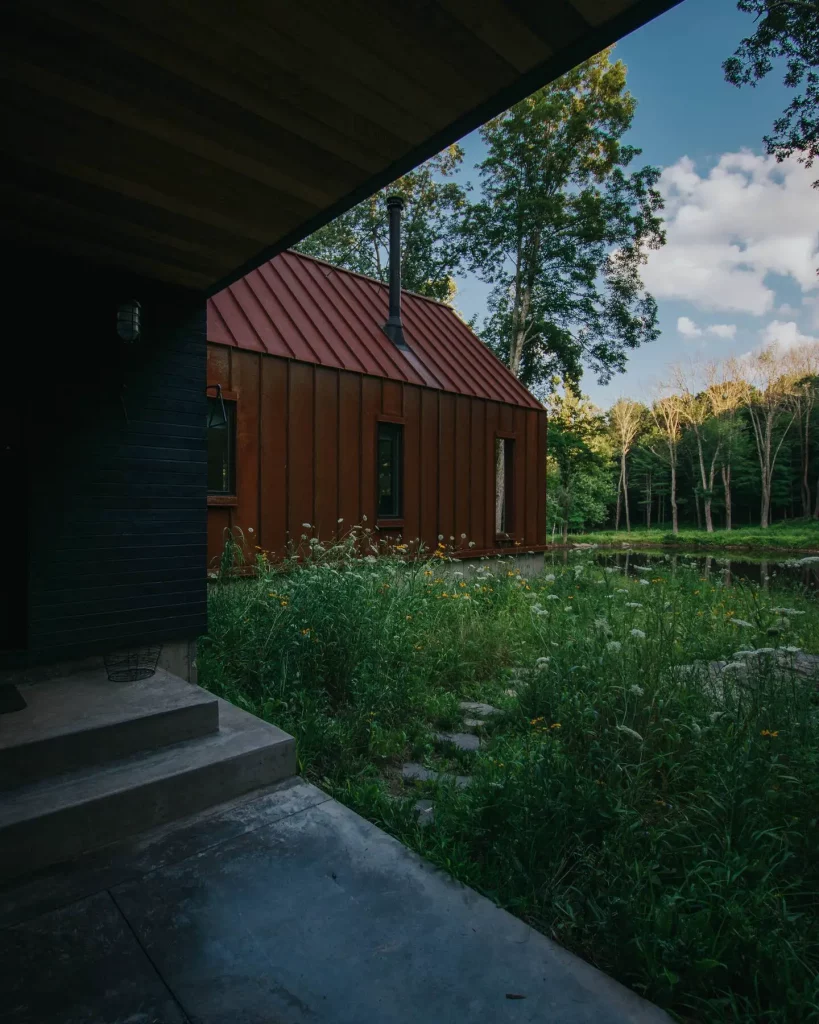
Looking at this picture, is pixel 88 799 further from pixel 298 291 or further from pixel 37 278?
pixel 298 291

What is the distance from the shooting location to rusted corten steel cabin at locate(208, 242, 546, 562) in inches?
258

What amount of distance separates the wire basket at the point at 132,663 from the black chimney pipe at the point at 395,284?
6.75 meters

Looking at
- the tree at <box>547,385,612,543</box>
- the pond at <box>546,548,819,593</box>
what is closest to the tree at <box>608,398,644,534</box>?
the pond at <box>546,548,819,593</box>

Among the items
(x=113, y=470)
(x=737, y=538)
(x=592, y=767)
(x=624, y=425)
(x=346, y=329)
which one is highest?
(x=624, y=425)

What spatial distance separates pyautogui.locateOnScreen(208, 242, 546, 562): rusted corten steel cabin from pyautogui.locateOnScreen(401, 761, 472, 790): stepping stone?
2.97 m

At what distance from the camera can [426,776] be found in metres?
3.10

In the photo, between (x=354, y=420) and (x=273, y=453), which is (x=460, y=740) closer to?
(x=273, y=453)

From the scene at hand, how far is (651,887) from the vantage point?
2012 millimetres

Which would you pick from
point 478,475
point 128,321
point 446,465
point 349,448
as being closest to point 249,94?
point 128,321

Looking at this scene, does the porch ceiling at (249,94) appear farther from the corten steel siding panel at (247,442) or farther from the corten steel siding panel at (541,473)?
the corten steel siding panel at (541,473)

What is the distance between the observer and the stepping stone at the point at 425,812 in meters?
2.58

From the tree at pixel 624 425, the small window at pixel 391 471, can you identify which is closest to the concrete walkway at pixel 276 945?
the small window at pixel 391 471

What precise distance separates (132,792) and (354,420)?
5.87 meters

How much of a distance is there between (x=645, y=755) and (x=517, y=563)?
7947mm
